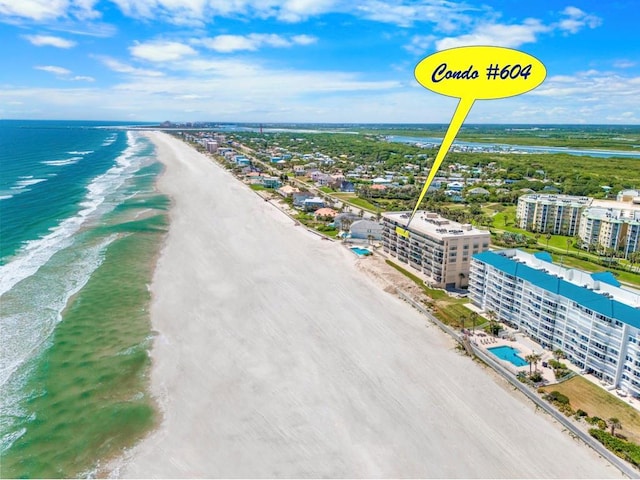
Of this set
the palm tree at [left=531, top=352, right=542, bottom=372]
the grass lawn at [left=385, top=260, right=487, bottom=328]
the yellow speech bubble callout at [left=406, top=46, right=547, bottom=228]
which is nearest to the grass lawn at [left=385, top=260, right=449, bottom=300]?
the grass lawn at [left=385, top=260, right=487, bottom=328]

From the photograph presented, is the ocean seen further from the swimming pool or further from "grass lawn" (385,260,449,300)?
"grass lawn" (385,260,449,300)

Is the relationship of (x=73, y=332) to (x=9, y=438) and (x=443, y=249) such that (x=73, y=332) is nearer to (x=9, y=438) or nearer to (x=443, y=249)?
(x=9, y=438)

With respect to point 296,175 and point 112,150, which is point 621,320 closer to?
point 296,175

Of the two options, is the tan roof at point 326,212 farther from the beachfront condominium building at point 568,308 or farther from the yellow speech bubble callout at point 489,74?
the yellow speech bubble callout at point 489,74

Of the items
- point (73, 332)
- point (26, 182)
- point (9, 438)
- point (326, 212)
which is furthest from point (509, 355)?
point (26, 182)

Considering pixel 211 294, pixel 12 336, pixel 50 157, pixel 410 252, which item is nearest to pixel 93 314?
pixel 12 336

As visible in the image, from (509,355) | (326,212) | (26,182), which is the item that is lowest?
(509,355)

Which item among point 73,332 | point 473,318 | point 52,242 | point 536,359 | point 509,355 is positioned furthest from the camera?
point 52,242

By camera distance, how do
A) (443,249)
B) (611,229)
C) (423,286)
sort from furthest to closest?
(611,229)
(423,286)
(443,249)
